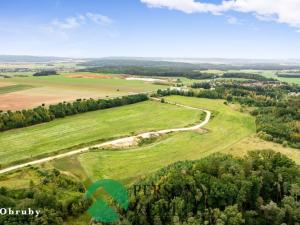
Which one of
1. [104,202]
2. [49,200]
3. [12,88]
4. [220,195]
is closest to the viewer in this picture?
[49,200]

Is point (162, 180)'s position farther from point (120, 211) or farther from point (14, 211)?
point (14, 211)

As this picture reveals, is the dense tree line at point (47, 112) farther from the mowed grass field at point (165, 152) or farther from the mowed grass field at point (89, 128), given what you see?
the mowed grass field at point (165, 152)

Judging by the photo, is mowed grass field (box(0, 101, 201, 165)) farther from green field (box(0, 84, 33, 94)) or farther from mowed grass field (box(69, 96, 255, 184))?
green field (box(0, 84, 33, 94))

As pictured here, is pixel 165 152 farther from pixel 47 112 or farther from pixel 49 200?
pixel 47 112

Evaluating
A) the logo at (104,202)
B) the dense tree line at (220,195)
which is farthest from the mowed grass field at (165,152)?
the dense tree line at (220,195)

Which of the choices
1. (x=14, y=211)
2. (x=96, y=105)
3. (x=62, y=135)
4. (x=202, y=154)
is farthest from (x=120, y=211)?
(x=96, y=105)

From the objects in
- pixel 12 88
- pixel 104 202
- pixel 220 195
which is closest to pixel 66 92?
pixel 12 88
